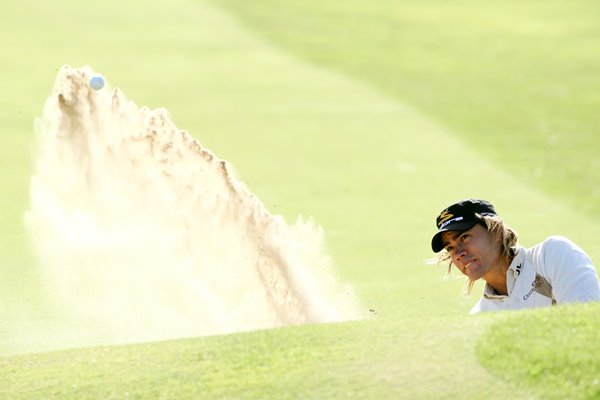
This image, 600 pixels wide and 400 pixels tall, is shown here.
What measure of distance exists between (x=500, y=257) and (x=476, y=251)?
116 mm

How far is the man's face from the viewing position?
568 centimetres

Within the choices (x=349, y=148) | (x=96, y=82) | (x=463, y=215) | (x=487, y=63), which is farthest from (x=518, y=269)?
(x=487, y=63)

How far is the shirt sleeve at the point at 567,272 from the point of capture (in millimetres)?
5258

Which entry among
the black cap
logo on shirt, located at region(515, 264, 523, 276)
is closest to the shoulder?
logo on shirt, located at region(515, 264, 523, 276)

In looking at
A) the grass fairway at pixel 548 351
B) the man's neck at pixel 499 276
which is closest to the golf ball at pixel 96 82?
the man's neck at pixel 499 276

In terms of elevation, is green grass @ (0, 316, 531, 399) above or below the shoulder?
below

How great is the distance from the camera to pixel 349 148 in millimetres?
10336

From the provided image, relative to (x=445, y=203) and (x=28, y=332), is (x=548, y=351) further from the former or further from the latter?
(x=445, y=203)

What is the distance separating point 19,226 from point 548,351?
4.74m

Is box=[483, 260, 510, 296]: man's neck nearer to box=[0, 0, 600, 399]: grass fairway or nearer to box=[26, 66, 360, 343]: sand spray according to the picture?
box=[0, 0, 600, 399]: grass fairway

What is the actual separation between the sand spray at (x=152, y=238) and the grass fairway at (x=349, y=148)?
26 cm

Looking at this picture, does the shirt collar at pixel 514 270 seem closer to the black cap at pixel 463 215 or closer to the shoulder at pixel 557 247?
the shoulder at pixel 557 247

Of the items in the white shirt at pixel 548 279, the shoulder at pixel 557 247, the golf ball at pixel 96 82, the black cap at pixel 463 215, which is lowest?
the white shirt at pixel 548 279

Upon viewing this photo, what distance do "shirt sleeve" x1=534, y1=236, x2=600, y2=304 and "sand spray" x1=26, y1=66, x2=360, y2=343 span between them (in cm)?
156
